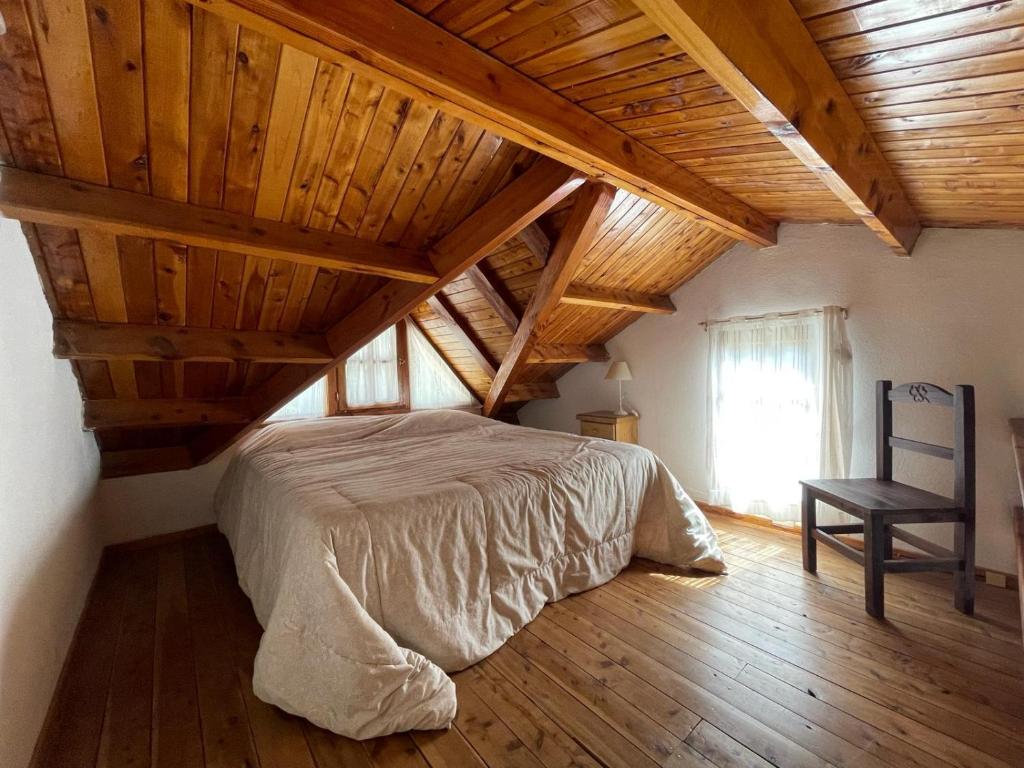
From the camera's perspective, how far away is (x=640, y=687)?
171cm

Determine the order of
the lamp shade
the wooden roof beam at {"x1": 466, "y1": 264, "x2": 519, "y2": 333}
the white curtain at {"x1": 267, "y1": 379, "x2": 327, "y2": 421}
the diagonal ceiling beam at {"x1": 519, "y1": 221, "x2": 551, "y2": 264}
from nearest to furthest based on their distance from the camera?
the diagonal ceiling beam at {"x1": 519, "y1": 221, "x2": 551, "y2": 264}
the wooden roof beam at {"x1": 466, "y1": 264, "x2": 519, "y2": 333}
the white curtain at {"x1": 267, "y1": 379, "x2": 327, "y2": 421}
the lamp shade

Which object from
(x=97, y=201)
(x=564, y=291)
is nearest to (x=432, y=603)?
(x=97, y=201)

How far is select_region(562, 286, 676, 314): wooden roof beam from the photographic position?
3256 millimetres

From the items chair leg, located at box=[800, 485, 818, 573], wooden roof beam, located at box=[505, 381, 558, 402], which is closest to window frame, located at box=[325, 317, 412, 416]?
wooden roof beam, located at box=[505, 381, 558, 402]

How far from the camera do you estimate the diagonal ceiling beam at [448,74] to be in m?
1.05

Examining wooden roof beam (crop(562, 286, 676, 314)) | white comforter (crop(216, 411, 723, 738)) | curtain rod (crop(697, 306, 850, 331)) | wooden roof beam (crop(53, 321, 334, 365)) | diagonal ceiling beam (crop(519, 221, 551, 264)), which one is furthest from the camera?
wooden roof beam (crop(562, 286, 676, 314))

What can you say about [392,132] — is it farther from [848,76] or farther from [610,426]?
[610,426]

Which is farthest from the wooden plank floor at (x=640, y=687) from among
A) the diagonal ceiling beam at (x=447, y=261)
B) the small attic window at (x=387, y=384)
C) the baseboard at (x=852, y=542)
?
the small attic window at (x=387, y=384)

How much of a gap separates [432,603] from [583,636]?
0.73 meters

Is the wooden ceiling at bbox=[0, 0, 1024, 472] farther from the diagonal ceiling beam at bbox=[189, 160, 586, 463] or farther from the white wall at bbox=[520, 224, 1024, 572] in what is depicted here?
the white wall at bbox=[520, 224, 1024, 572]

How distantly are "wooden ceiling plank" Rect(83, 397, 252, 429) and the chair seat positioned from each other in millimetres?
3601

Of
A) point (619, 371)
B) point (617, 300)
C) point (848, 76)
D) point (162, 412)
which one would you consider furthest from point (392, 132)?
point (619, 371)

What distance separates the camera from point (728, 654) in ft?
6.24

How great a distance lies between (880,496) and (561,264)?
2.08m
